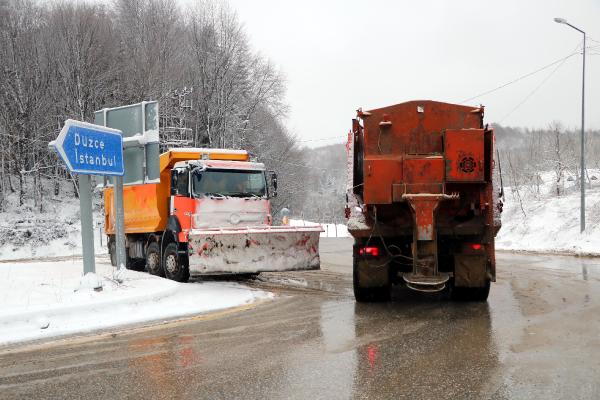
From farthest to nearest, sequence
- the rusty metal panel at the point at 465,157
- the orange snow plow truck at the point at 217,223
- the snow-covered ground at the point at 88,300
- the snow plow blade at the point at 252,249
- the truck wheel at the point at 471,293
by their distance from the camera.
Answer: the orange snow plow truck at the point at 217,223, the snow plow blade at the point at 252,249, the truck wheel at the point at 471,293, the rusty metal panel at the point at 465,157, the snow-covered ground at the point at 88,300

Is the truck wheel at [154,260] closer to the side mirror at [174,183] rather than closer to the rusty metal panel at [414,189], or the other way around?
the side mirror at [174,183]

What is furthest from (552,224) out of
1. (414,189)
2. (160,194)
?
(414,189)

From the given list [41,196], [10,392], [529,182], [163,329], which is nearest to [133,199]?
[163,329]

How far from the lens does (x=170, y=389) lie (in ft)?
14.7

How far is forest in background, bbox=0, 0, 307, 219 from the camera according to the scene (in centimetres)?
3272

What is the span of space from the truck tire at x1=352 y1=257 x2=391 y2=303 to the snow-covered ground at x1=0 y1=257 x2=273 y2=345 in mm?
1933

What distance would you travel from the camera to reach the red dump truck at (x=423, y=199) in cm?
787

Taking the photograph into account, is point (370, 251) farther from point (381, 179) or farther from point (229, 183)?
point (229, 183)

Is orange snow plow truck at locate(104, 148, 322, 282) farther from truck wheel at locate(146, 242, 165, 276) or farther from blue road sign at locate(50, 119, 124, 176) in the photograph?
blue road sign at locate(50, 119, 124, 176)

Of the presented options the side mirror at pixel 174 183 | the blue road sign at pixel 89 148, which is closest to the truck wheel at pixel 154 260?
the side mirror at pixel 174 183

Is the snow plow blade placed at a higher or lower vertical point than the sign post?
lower

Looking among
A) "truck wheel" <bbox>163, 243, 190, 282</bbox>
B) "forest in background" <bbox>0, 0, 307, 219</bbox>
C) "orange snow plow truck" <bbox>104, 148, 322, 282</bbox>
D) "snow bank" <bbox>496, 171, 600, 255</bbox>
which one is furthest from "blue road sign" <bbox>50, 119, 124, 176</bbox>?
"forest in background" <bbox>0, 0, 307, 219</bbox>

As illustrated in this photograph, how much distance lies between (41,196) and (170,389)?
3262 cm

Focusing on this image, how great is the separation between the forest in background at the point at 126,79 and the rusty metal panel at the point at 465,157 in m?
25.3
